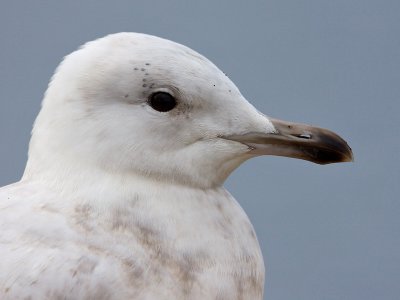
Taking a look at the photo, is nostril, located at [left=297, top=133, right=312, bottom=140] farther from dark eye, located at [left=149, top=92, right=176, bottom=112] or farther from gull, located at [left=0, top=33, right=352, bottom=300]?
dark eye, located at [left=149, top=92, right=176, bottom=112]

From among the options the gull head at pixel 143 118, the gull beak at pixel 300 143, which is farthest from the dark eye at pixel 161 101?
the gull beak at pixel 300 143

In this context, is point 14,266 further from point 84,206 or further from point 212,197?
point 212,197

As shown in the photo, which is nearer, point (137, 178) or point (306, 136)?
point (137, 178)

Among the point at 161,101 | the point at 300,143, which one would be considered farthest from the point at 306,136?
the point at 161,101

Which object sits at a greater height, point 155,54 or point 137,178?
point 155,54

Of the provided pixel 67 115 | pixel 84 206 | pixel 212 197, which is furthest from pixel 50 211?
pixel 212 197

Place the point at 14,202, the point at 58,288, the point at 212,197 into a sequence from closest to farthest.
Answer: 1. the point at 58,288
2. the point at 14,202
3. the point at 212,197

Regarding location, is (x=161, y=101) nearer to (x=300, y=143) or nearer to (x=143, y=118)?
(x=143, y=118)
